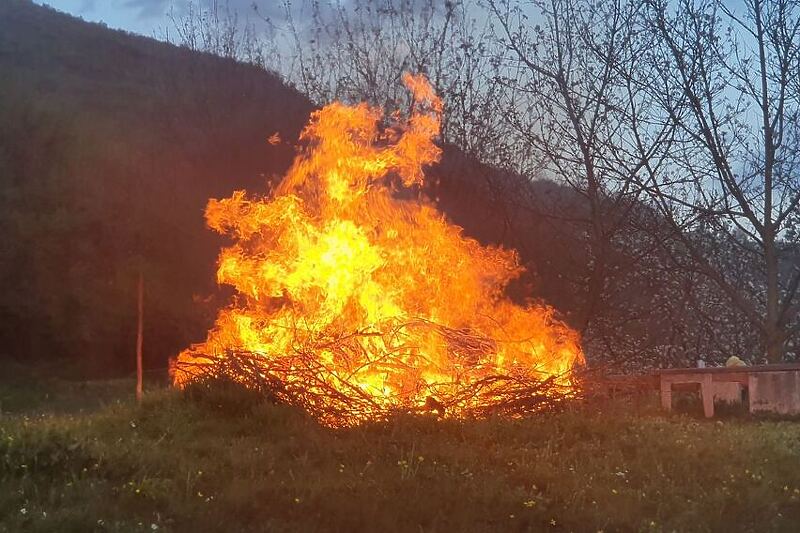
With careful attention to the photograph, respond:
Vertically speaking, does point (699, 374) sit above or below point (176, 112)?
below

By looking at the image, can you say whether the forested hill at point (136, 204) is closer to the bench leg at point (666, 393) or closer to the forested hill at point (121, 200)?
the forested hill at point (121, 200)

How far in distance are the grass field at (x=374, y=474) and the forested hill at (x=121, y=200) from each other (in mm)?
14659

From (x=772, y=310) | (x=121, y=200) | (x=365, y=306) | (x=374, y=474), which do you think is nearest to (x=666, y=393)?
(x=772, y=310)

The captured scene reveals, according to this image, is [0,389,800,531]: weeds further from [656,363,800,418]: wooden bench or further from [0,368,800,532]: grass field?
[656,363,800,418]: wooden bench

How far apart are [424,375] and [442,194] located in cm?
1288

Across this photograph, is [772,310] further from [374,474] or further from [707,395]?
[374,474]

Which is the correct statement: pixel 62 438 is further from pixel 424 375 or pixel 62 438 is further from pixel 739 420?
pixel 739 420

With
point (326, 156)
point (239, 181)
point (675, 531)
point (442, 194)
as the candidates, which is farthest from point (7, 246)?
point (675, 531)

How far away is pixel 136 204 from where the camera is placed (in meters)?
25.9

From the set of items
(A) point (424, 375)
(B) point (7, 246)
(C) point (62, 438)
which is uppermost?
(B) point (7, 246)

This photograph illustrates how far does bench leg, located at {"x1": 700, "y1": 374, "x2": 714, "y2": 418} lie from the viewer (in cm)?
1164

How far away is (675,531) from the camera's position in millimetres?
5879

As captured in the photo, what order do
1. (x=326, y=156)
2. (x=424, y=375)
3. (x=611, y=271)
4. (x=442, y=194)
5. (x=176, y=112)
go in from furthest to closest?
1. (x=176, y=112)
2. (x=442, y=194)
3. (x=611, y=271)
4. (x=326, y=156)
5. (x=424, y=375)

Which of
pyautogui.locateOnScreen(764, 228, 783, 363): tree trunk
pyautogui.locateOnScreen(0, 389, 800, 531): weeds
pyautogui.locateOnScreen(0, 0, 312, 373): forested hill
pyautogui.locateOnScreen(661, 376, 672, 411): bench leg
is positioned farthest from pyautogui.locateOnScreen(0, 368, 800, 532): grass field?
pyautogui.locateOnScreen(0, 0, 312, 373): forested hill
